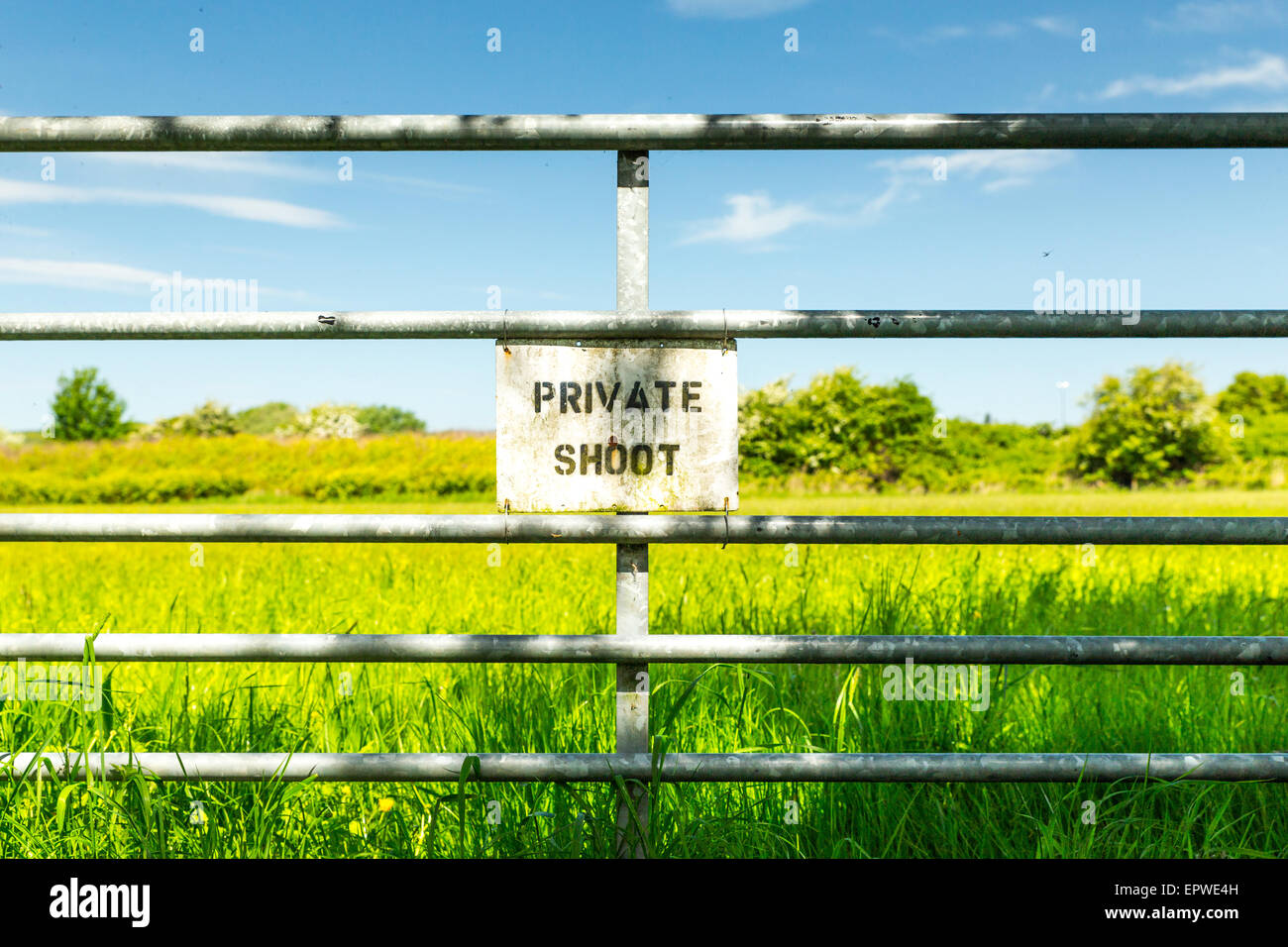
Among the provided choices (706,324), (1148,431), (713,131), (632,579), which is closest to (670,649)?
(632,579)

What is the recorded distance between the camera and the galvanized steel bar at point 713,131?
1.69 meters

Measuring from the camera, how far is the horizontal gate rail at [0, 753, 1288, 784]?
5.58ft

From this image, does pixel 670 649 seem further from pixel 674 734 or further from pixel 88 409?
pixel 88 409

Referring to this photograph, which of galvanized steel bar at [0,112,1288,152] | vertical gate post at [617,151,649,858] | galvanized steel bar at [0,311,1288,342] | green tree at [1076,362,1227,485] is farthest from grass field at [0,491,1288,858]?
green tree at [1076,362,1227,485]

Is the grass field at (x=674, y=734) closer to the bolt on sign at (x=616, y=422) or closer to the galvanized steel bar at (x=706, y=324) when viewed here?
the bolt on sign at (x=616, y=422)

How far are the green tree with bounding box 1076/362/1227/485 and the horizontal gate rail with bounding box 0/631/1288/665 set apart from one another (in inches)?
1613

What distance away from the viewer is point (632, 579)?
172 centimetres

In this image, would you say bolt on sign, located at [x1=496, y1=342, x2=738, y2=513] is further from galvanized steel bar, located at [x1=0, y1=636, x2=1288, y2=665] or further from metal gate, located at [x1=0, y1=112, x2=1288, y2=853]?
galvanized steel bar, located at [x1=0, y1=636, x2=1288, y2=665]

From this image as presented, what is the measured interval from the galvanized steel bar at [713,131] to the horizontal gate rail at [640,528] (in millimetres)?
780

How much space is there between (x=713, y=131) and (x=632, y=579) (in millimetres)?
947
